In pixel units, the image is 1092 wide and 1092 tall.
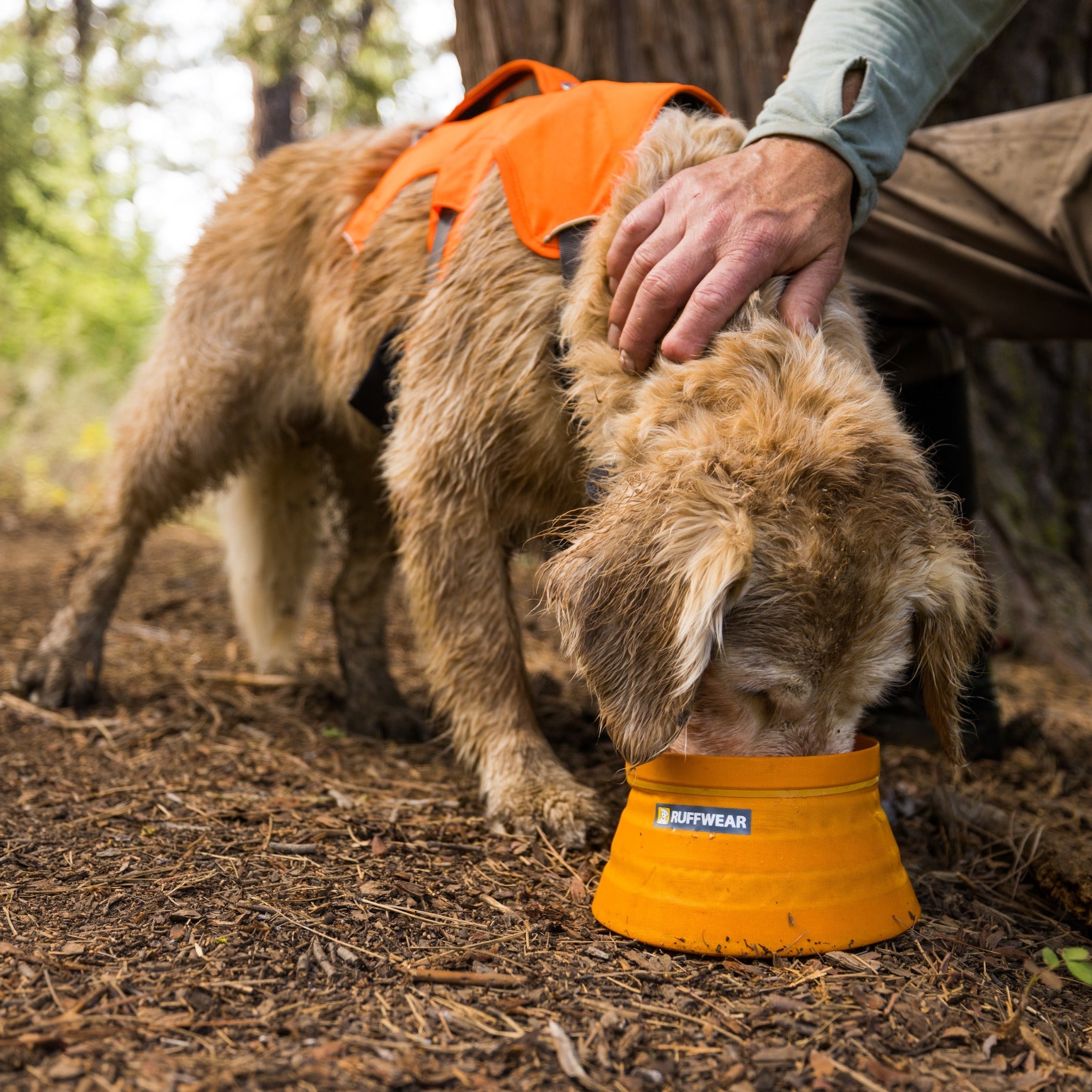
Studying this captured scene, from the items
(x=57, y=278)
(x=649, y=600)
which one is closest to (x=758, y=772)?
(x=649, y=600)

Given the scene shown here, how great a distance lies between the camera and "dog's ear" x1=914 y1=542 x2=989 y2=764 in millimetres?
2062

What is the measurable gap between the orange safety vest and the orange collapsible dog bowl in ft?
4.77

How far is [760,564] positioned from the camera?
1872 mm

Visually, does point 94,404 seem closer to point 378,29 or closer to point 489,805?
point 378,29

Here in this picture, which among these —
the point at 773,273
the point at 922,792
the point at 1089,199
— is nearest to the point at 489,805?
the point at 922,792

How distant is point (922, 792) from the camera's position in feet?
9.64

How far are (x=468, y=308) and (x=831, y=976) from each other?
74.2 inches

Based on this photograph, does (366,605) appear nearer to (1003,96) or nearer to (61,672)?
(61,672)

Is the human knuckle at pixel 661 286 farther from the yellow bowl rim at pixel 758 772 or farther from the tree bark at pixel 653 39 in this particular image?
the tree bark at pixel 653 39

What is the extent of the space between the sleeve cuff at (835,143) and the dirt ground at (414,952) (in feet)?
5.34

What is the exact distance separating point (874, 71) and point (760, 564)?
1.44 metres

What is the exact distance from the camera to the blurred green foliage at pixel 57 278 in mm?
10516

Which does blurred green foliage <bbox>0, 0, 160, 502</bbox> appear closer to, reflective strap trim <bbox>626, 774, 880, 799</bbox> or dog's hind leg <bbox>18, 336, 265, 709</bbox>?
dog's hind leg <bbox>18, 336, 265, 709</bbox>

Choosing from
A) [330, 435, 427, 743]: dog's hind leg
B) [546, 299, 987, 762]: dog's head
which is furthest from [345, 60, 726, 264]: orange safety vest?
[330, 435, 427, 743]: dog's hind leg
